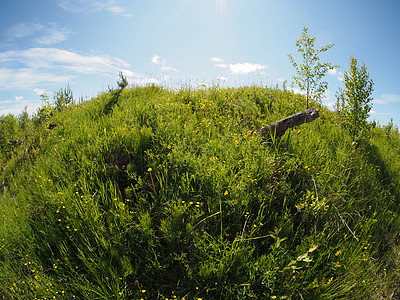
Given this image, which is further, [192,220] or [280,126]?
[280,126]

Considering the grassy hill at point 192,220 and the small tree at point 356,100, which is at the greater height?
the small tree at point 356,100

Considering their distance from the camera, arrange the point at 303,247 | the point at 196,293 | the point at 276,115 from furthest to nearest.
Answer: the point at 276,115 < the point at 303,247 < the point at 196,293

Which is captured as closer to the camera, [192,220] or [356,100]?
[192,220]

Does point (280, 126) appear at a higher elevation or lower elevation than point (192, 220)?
higher

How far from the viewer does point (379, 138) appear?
298 inches

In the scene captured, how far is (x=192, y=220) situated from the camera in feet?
9.50

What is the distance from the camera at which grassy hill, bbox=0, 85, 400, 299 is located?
2.66 m

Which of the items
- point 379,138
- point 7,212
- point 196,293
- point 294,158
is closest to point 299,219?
point 294,158

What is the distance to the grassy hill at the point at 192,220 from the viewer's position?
8.71 feet

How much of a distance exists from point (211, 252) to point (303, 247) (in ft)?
3.79

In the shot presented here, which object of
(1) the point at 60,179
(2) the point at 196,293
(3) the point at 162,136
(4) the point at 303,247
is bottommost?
(2) the point at 196,293

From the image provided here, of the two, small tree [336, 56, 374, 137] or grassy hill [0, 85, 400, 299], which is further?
small tree [336, 56, 374, 137]

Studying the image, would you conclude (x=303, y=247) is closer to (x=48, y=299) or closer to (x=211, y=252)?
(x=211, y=252)

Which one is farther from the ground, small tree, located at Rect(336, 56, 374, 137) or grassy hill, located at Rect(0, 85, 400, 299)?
small tree, located at Rect(336, 56, 374, 137)
